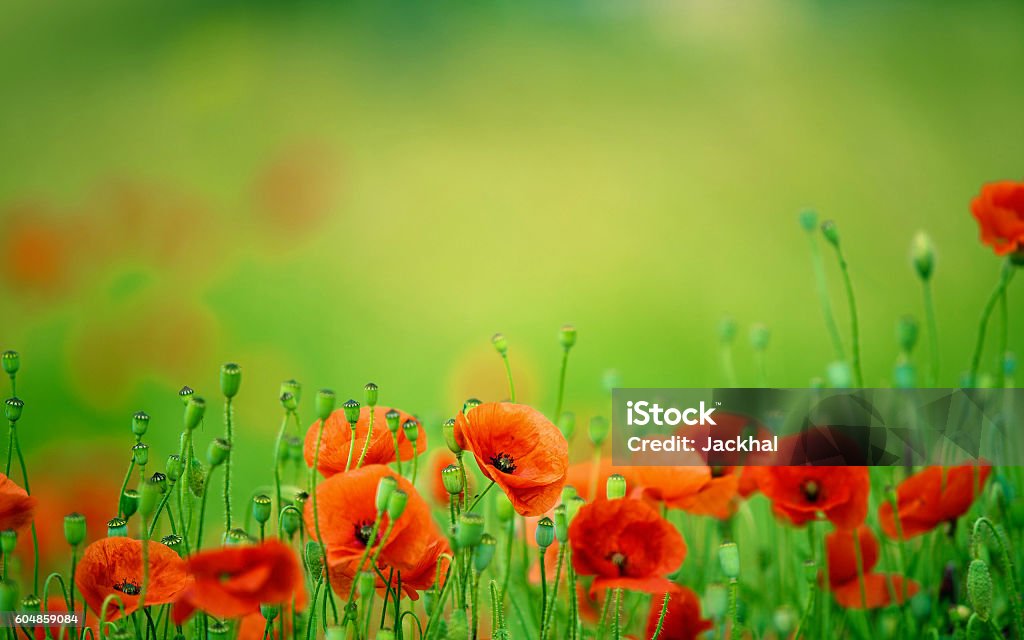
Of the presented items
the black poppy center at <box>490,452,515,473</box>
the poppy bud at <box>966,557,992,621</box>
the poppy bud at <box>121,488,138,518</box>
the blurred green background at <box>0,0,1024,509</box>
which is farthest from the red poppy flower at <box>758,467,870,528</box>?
the blurred green background at <box>0,0,1024,509</box>

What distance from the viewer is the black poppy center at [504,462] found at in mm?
641

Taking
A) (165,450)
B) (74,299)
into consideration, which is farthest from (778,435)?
(74,299)

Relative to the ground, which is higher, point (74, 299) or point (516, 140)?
point (516, 140)

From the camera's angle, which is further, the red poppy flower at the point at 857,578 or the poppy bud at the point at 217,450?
the red poppy flower at the point at 857,578

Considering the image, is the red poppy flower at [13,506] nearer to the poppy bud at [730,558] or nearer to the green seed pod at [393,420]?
the green seed pod at [393,420]

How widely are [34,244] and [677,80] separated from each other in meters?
1.78

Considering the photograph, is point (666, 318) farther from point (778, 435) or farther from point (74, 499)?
point (778, 435)

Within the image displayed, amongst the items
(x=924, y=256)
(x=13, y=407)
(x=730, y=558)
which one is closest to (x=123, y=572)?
(x=13, y=407)

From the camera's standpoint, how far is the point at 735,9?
3.15 meters

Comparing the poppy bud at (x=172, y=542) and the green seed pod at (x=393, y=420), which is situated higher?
the green seed pod at (x=393, y=420)

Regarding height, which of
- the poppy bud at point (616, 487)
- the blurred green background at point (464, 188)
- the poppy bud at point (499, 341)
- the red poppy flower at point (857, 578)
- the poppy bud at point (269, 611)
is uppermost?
the blurred green background at point (464, 188)

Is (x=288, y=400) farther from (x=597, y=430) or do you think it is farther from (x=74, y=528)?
(x=597, y=430)

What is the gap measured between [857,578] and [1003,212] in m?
0.32

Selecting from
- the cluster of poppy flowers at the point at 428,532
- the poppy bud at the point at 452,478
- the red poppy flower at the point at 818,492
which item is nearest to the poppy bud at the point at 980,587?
the cluster of poppy flowers at the point at 428,532
